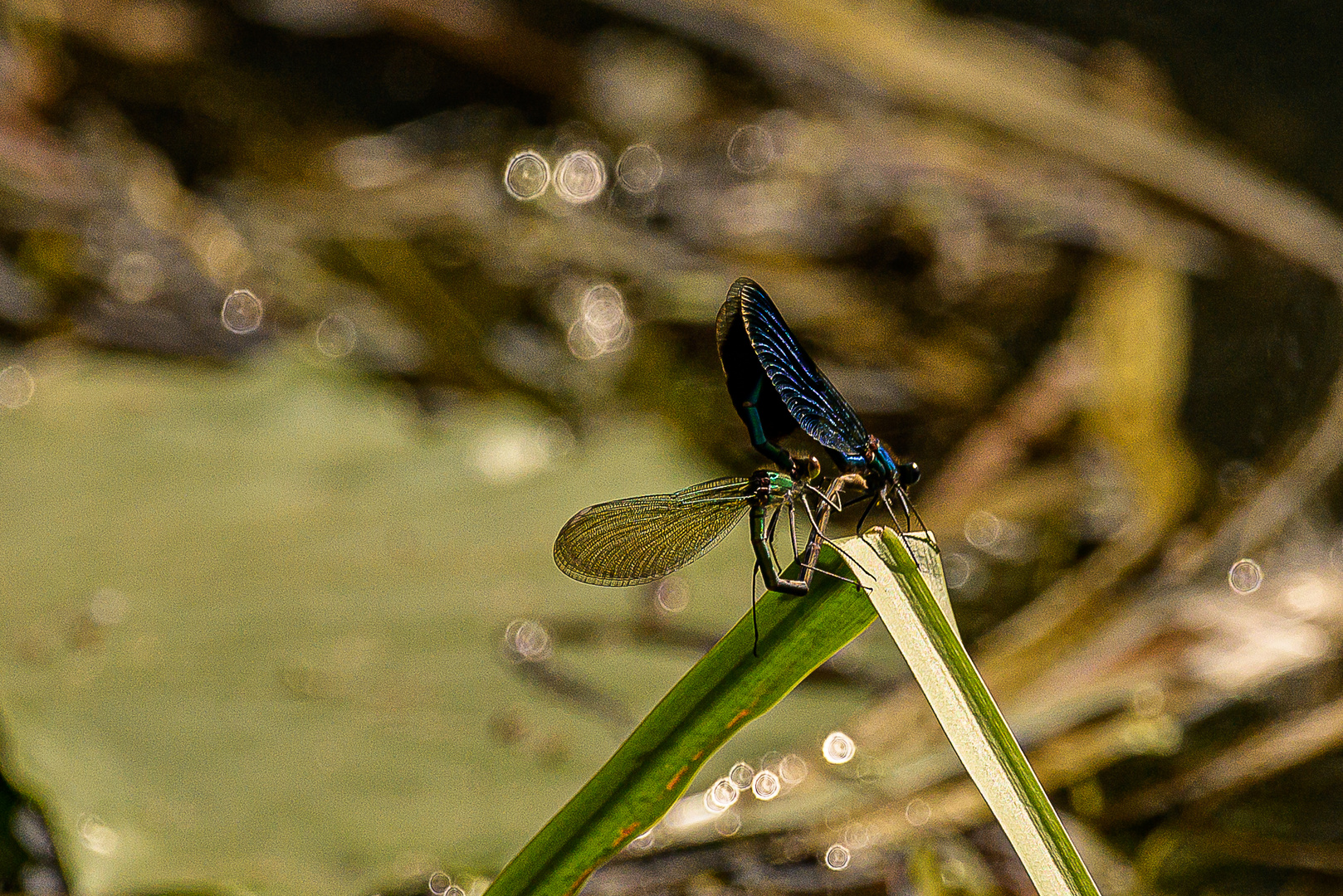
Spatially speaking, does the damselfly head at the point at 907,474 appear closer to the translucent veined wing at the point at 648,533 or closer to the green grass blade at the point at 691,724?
the translucent veined wing at the point at 648,533

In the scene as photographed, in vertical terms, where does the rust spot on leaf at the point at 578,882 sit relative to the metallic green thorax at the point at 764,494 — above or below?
below

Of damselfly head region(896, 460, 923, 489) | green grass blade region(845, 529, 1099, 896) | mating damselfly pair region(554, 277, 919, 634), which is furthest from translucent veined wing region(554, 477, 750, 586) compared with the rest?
green grass blade region(845, 529, 1099, 896)

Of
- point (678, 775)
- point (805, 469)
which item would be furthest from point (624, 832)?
point (805, 469)

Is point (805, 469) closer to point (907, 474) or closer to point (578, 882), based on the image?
point (907, 474)

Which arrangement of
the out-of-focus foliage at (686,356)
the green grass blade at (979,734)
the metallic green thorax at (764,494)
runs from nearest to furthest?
the green grass blade at (979,734) → the metallic green thorax at (764,494) → the out-of-focus foliage at (686,356)

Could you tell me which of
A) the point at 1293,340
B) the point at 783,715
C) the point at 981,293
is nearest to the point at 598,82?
the point at 981,293

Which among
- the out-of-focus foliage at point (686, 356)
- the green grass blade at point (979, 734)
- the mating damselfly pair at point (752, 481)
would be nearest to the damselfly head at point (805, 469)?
the mating damselfly pair at point (752, 481)

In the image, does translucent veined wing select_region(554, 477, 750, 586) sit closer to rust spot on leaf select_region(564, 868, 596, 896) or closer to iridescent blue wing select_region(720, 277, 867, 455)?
iridescent blue wing select_region(720, 277, 867, 455)
